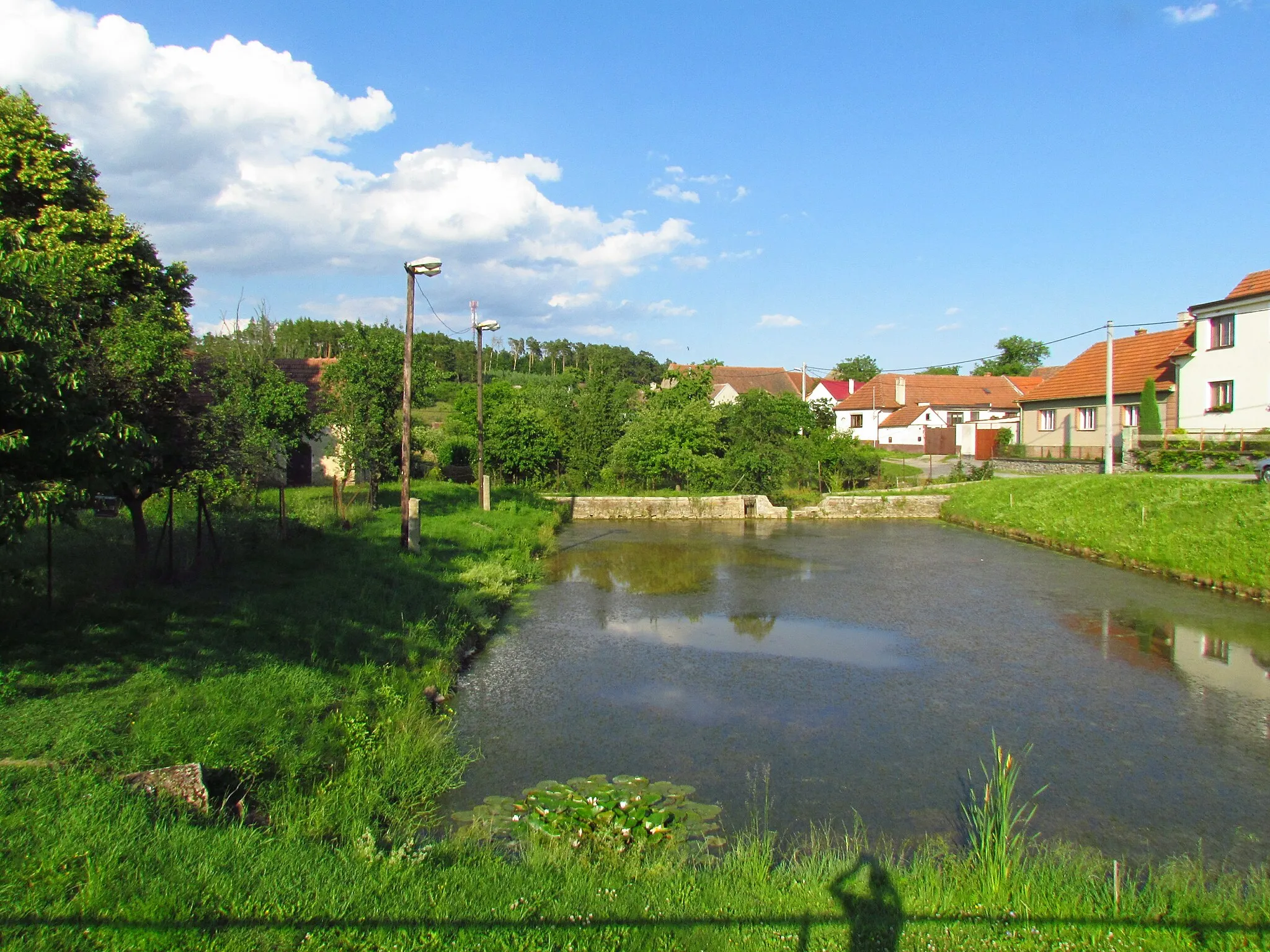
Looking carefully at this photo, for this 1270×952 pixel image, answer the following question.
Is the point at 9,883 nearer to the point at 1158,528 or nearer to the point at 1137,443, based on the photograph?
the point at 1158,528

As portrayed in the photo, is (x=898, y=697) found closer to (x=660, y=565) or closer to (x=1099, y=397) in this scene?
(x=660, y=565)

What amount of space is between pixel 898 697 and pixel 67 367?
8.54 m

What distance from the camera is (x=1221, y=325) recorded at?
27703 millimetres

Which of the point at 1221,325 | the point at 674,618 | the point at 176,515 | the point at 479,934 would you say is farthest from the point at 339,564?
the point at 1221,325

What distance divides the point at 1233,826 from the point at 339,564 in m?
11.2

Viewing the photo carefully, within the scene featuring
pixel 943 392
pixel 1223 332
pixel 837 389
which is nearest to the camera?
pixel 1223 332

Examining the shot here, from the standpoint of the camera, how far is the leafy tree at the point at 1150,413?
29156 millimetres

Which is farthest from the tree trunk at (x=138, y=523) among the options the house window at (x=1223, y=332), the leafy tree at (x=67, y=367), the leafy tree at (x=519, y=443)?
the house window at (x=1223, y=332)

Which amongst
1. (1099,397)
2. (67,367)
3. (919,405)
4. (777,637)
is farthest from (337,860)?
(919,405)

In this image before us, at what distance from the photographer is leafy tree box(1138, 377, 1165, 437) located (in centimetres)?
2916

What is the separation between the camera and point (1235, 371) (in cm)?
2706

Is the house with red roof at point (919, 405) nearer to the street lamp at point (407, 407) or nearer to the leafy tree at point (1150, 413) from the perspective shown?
the leafy tree at point (1150, 413)

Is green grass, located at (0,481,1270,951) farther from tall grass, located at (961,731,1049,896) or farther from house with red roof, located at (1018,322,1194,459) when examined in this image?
house with red roof, located at (1018,322,1194,459)

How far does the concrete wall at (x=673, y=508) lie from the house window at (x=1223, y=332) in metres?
15.9
